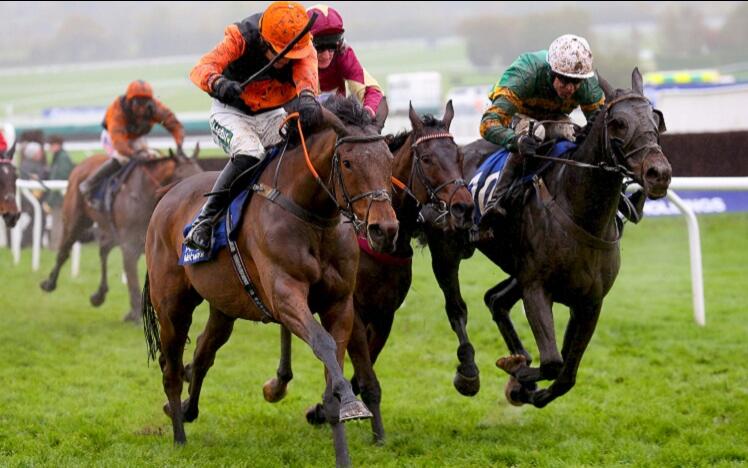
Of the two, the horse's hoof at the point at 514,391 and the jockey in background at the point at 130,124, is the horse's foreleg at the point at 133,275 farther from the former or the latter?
the horse's hoof at the point at 514,391

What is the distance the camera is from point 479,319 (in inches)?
379

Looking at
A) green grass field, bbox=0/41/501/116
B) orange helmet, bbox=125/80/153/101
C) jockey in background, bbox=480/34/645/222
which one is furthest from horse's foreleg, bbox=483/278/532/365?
green grass field, bbox=0/41/501/116

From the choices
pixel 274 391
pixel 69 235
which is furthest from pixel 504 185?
pixel 69 235

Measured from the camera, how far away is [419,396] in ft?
23.4

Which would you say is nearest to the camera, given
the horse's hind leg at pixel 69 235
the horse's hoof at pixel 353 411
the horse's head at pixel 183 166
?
the horse's hoof at pixel 353 411

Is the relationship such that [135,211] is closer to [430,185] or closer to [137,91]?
[137,91]

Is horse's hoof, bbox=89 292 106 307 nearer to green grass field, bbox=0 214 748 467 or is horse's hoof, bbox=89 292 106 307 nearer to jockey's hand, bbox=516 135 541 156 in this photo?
green grass field, bbox=0 214 748 467

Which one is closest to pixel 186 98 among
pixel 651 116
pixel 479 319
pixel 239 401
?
pixel 479 319

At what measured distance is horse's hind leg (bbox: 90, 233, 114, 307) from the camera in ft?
34.8

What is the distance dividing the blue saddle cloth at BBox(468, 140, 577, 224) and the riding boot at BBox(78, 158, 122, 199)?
5150 mm

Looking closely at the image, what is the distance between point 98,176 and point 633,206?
629 centimetres

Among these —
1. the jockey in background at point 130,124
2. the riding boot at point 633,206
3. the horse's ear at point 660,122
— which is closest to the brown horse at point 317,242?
the horse's ear at point 660,122

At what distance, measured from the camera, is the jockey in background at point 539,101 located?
552cm

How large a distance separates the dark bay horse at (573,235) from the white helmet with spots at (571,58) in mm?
241
